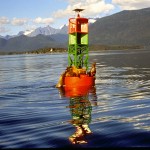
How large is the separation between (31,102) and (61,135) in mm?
13717

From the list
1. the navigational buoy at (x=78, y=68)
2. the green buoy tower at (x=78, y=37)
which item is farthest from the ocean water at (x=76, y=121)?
the green buoy tower at (x=78, y=37)

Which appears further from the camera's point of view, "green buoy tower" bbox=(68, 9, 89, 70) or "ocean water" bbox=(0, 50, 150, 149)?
"green buoy tower" bbox=(68, 9, 89, 70)

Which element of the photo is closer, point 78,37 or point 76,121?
point 76,121

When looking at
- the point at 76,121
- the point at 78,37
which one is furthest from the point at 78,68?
the point at 76,121

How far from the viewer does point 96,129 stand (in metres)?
21.0

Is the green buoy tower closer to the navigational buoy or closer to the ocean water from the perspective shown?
the navigational buoy

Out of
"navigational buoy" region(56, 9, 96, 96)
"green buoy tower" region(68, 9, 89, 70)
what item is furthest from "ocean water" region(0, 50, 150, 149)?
"green buoy tower" region(68, 9, 89, 70)

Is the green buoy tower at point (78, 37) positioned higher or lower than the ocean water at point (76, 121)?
higher

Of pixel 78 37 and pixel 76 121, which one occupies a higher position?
pixel 78 37

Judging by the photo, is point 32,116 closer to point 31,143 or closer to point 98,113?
point 98,113

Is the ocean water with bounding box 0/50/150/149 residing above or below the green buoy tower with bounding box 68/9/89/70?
below

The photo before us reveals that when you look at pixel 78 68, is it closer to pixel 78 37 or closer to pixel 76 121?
pixel 78 37

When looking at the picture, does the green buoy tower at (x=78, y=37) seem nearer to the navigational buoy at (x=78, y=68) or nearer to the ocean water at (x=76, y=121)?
the navigational buoy at (x=78, y=68)

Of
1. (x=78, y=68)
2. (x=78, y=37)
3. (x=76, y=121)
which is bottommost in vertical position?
(x=76, y=121)
